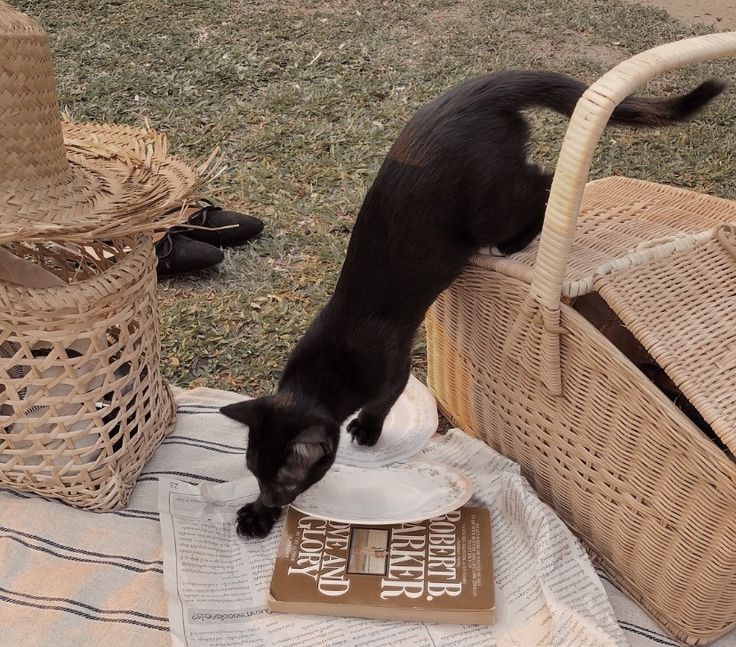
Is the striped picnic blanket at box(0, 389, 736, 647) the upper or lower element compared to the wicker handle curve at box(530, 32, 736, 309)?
lower

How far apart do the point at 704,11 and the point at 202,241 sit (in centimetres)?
358

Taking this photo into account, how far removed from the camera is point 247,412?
1.19m

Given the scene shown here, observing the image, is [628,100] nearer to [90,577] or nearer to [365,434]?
[365,434]

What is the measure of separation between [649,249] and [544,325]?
0.22m

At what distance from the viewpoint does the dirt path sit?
407 cm

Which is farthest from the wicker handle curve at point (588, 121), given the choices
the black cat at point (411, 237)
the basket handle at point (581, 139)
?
the black cat at point (411, 237)

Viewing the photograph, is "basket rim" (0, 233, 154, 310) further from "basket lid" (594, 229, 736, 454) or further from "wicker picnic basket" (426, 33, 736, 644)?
"basket lid" (594, 229, 736, 454)

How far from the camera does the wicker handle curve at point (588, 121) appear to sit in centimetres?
98

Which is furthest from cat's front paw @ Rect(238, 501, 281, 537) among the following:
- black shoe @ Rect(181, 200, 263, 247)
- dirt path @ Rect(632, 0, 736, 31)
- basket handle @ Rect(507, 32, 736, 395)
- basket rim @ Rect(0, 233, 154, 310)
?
dirt path @ Rect(632, 0, 736, 31)

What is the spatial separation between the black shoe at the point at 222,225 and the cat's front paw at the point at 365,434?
842 millimetres

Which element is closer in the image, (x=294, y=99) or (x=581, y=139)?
(x=581, y=139)

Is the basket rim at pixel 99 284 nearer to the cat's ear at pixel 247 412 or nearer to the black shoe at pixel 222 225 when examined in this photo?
the cat's ear at pixel 247 412

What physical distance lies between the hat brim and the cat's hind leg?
521 millimetres

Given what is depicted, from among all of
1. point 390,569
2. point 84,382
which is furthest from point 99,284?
point 390,569
